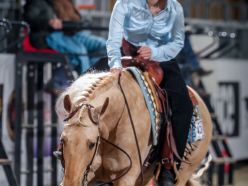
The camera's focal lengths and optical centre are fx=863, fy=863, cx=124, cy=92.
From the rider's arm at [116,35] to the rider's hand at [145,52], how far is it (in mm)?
239

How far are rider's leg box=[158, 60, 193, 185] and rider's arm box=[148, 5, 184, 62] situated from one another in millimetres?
125

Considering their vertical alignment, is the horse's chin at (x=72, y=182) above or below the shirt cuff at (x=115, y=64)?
below

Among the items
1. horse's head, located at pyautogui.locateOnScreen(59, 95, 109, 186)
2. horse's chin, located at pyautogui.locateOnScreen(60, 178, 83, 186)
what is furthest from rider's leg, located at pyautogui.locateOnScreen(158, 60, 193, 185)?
horse's chin, located at pyautogui.locateOnScreen(60, 178, 83, 186)

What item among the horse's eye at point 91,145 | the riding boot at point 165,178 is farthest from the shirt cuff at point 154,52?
the horse's eye at point 91,145

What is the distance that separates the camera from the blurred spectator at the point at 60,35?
9.27 m

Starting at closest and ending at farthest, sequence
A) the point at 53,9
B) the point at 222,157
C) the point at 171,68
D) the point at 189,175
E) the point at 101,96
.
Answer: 1. the point at 101,96
2. the point at 171,68
3. the point at 189,175
4. the point at 53,9
5. the point at 222,157

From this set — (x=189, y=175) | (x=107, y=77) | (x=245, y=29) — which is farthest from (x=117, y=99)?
(x=245, y=29)

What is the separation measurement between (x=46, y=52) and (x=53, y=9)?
26.7 inches

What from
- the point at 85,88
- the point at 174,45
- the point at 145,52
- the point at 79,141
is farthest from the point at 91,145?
the point at 174,45

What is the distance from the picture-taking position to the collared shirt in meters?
6.14

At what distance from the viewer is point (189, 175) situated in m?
7.14

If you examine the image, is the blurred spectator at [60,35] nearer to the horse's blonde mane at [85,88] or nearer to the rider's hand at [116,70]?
the rider's hand at [116,70]

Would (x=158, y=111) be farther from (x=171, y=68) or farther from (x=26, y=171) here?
(x=26, y=171)

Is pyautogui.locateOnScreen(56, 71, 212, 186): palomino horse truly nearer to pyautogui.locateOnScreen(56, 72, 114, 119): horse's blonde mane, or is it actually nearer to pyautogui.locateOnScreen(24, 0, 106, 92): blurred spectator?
pyautogui.locateOnScreen(56, 72, 114, 119): horse's blonde mane
